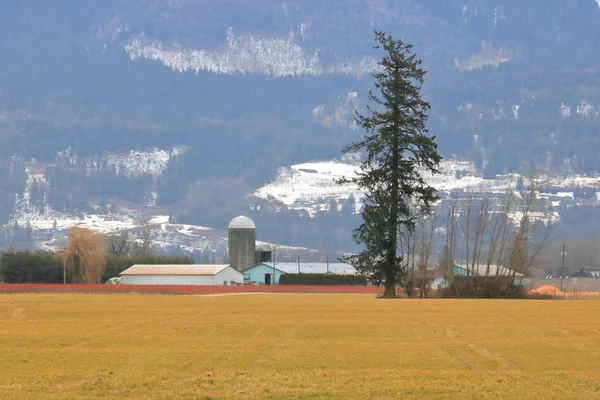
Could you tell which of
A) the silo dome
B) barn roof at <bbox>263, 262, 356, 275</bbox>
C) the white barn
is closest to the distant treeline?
the white barn

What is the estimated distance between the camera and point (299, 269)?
16888cm

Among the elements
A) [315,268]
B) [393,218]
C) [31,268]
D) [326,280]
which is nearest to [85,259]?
[31,268]

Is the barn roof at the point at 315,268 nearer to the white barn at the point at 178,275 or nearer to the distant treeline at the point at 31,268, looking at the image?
the white barn at the point at 178,275

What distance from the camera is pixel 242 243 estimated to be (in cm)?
18525

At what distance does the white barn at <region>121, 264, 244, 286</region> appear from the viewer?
472 feet

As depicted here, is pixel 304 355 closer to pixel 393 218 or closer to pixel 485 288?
pixel 393 218

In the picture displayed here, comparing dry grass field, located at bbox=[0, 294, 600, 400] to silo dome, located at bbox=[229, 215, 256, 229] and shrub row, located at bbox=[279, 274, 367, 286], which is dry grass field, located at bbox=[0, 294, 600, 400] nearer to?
shrub row, located at bbox=[279, 274, 367, 286]

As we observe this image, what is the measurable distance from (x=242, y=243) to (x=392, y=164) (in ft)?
359

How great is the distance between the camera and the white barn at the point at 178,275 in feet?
472

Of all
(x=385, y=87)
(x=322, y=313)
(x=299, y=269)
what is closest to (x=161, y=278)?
(x=299, y=269)

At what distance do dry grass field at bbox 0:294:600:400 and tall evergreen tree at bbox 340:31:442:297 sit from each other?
23600 mm

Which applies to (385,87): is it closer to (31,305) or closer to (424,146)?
(424,146)

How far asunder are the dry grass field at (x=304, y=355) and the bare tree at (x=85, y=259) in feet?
329

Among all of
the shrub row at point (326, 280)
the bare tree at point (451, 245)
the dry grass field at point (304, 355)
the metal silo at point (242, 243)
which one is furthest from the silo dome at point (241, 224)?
the dry grass field at point (304, 355)
